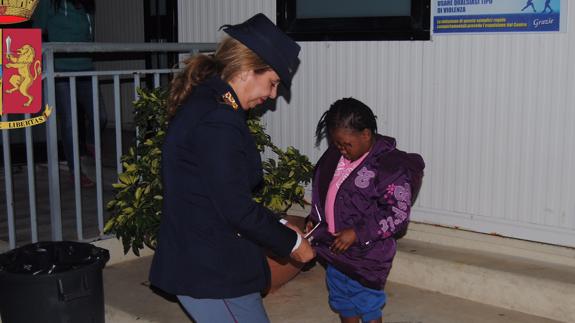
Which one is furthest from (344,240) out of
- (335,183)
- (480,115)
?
(480,115)

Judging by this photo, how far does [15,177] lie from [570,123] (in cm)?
593

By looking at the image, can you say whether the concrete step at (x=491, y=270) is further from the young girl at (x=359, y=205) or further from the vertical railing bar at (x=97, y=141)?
the vertical railing bar at (x=97, y=141)

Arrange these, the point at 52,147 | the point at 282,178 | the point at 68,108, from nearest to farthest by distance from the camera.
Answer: the point at 52,147, the point at 282,178, the point at 68,108

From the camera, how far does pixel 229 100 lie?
8.89 feet

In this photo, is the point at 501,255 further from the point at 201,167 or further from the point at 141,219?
the point at 201,167

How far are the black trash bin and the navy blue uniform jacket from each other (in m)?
1.50

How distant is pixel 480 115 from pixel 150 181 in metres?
2.10

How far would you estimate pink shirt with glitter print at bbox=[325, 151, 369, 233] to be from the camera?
3844mm

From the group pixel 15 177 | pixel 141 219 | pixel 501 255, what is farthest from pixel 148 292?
pixel 15 177

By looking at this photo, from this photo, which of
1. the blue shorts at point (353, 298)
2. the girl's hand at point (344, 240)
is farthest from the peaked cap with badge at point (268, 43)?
the blue shorts at point (353, 298)

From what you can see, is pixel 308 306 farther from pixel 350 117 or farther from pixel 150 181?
pixel 350 117

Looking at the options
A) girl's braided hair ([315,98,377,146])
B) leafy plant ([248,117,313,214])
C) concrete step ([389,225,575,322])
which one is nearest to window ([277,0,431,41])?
leafy plant ([248,117,313,214])

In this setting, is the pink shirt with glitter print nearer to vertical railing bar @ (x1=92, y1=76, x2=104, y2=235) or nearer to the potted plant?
the potted plant

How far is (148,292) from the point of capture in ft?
16.7
